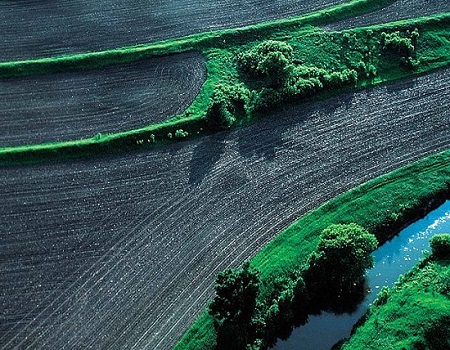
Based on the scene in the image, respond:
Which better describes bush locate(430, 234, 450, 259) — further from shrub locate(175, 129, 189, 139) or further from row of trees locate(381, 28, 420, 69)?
row of trees locate(381, 28, 420, 69)

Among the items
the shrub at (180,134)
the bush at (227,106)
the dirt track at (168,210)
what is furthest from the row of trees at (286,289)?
the shrub at (180,134)

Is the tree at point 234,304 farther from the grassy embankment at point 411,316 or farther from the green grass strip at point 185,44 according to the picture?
the green grass strip at point 185,44

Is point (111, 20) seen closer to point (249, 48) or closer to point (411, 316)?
point (249, 48)

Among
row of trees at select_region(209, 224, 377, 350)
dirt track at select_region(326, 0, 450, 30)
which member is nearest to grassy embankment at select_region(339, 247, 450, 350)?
row of trees at select_region(209, 224, 377, 350)

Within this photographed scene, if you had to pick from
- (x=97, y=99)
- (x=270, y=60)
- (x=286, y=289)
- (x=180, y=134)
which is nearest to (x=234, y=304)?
(x=286, y=289)

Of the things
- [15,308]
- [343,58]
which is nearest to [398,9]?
[343,58]

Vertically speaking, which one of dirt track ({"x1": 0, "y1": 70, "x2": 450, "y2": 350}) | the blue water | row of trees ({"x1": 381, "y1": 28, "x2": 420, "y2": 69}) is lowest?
the blue water

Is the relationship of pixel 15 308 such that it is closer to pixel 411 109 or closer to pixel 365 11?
pixel 411 109
